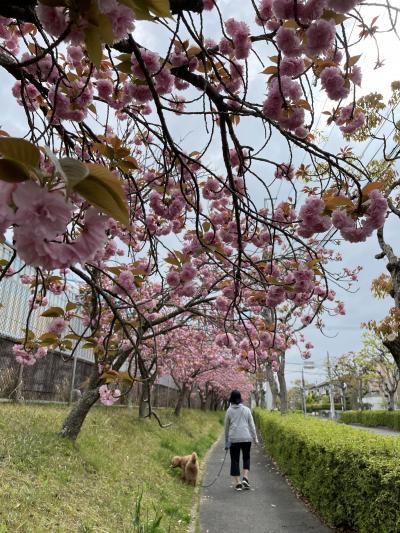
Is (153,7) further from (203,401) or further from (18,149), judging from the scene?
(203,401)

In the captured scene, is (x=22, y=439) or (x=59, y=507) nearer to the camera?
(x=59, y=507)

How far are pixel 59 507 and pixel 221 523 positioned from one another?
1902mm

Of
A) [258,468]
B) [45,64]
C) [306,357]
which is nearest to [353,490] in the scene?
[45,64]

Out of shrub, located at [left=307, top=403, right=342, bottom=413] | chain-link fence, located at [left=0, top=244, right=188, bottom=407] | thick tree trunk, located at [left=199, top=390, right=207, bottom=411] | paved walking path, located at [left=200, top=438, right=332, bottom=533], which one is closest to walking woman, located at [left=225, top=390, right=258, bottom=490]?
paved walking path, located at [left=200, top=438, right=332, bottom=533]

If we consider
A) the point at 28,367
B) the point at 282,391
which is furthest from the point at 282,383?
the point at 28,367

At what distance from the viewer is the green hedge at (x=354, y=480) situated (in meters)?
3.35

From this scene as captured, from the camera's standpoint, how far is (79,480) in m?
5.09

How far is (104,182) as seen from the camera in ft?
2.38

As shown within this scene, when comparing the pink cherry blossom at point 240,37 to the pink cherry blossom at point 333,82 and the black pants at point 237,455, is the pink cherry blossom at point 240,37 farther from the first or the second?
the black pants at point 237,455

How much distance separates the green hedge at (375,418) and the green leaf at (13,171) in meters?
24.6

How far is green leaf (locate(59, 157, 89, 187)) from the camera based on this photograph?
649 mm

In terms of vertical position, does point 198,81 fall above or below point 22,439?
above

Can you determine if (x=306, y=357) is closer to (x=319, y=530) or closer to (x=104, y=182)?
(x=319, y=530)

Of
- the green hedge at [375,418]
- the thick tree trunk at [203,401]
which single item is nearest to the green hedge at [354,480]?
the green hedge at [375,418]
